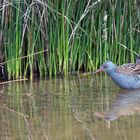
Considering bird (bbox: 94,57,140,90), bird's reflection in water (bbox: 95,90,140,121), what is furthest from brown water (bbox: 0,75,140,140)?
bird (bbox: 94,57,140,90)

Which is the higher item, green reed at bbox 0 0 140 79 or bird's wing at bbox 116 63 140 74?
green reed at bbox 0 0 140 79

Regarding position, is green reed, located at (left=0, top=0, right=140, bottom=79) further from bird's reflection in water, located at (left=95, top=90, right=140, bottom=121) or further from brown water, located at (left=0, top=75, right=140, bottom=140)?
bird's reflection in water, located at (left=95, top=90, right=140, bottom=121)

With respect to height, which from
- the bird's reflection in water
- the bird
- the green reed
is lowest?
the bird's reflection in water

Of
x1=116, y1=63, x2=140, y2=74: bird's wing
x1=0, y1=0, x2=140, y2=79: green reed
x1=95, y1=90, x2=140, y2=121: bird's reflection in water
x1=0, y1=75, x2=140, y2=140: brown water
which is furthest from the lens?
x1=0, y1=0, x2=140, y2=79: green reed

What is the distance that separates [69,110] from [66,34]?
7.36 feet

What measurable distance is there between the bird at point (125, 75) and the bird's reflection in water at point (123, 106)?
21 centimetres

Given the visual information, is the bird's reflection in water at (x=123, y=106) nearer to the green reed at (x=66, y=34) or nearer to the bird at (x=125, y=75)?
the bird at (x=125, y=75)

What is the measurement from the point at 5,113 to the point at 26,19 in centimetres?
216

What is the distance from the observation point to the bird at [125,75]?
750 centimetres

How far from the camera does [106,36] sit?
8375mm

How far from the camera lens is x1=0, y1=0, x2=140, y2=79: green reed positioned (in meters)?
8.07

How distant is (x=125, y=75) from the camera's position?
7.60m

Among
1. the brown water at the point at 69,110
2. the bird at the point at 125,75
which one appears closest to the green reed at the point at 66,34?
the brown water at the point at 69,110

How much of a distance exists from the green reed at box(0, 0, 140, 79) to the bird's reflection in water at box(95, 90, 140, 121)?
1338 millimetres
